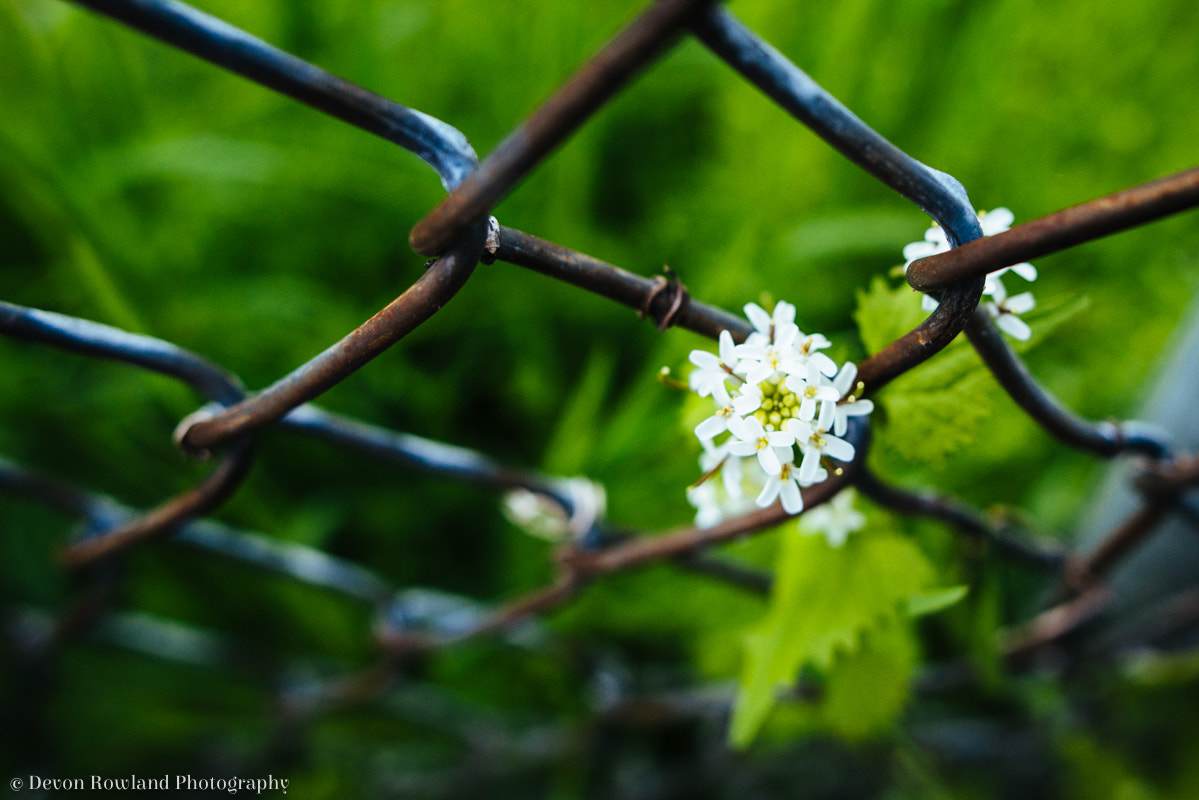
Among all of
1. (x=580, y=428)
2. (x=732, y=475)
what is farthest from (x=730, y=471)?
(x=580, y=428)

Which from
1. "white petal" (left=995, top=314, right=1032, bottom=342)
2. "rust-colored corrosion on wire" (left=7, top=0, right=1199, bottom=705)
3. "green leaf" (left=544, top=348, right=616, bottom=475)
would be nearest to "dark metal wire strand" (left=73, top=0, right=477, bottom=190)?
"rust-colored corrosion on wire" (left=7, top=0, right=1199, bottom=705)

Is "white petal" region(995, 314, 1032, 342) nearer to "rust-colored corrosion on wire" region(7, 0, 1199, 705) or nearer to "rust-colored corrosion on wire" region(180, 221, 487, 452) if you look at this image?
"rust-colored corrosion on wire" region(7, 0, 1199, 705)

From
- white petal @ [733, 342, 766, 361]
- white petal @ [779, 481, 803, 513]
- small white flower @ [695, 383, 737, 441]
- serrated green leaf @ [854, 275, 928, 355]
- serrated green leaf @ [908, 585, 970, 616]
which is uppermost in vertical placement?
serrated green leaf @ [854, 275, 928, 355]

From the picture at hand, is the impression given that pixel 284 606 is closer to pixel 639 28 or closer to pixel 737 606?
pixel 737 606

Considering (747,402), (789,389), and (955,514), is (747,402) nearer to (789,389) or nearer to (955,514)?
(789,389)

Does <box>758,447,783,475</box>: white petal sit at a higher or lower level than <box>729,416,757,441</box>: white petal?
lower

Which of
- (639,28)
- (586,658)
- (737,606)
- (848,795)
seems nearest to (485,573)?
(586,658)

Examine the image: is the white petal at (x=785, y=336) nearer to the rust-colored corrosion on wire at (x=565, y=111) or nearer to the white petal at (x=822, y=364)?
the white petal at (x=822, y=364)
